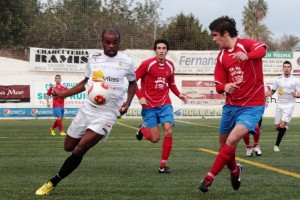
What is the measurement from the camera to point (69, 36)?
4081 centimetres

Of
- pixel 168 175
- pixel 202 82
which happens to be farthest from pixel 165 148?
pixel 202 82

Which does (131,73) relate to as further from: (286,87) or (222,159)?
(286,87)

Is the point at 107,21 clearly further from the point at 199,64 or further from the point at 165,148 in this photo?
the point at 165,148

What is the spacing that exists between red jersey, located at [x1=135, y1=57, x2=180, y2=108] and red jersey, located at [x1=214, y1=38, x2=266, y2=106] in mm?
3699

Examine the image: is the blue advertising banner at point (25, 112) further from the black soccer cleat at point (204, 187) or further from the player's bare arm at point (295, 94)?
the black soccer cleat at point (204, 187)

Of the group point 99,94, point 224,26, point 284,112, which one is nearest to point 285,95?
point 284,112

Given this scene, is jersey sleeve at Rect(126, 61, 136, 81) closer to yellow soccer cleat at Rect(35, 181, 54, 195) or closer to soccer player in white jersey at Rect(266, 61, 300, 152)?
yellow soccer cleat at Rect(35, 181, 54, 195)

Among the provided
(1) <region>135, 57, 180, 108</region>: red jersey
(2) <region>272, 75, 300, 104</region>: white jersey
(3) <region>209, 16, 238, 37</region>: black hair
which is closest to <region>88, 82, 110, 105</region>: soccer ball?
(3) <region>209, 16, 238, 37</region>: black hair

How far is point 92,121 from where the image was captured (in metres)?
8.23

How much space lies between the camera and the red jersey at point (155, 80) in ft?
39.3

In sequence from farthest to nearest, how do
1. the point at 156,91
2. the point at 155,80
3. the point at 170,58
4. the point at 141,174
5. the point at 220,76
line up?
the point at 170,58 → the point at 155,80 → the point at 156,91 → the point at 141,174 → the point at 220,76

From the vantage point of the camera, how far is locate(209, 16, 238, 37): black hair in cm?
820

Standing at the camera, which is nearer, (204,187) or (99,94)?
(204,187)

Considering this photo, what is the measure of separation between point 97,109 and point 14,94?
97.8 ft
